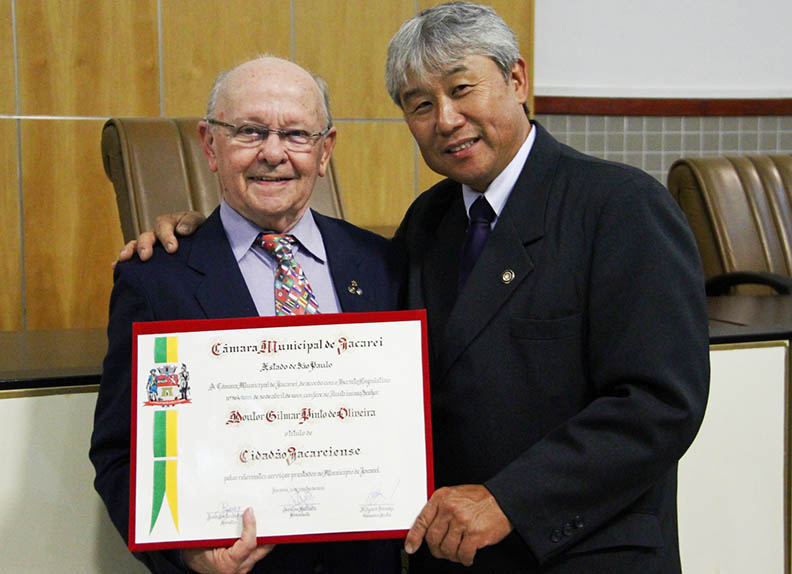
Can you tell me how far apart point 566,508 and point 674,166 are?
242 cm

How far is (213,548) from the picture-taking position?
4.67 ft

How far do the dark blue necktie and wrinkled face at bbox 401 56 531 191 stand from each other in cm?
4

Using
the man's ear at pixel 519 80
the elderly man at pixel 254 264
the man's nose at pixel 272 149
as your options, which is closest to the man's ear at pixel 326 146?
the elderly man at pixel 254 264

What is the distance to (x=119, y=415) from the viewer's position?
1.53 m

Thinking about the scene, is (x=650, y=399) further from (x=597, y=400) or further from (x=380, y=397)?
(x=380, y=397)

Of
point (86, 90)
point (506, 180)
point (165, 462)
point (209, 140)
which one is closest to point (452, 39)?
point (506, 180)

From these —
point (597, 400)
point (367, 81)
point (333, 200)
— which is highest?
point (367, 81)

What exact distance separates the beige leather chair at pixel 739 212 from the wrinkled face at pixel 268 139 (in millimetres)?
2053

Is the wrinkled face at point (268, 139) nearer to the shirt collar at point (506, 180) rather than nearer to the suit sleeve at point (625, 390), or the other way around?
the shirt collar at point (506, 180)

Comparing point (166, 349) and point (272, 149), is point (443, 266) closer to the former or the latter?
point (272, 149)

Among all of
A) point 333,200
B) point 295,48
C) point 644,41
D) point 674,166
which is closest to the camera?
point 333,200

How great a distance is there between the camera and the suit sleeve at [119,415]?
1.51 metres

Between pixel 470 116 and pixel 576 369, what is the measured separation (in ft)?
1.54

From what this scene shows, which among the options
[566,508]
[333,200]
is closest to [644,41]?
[333,200]
